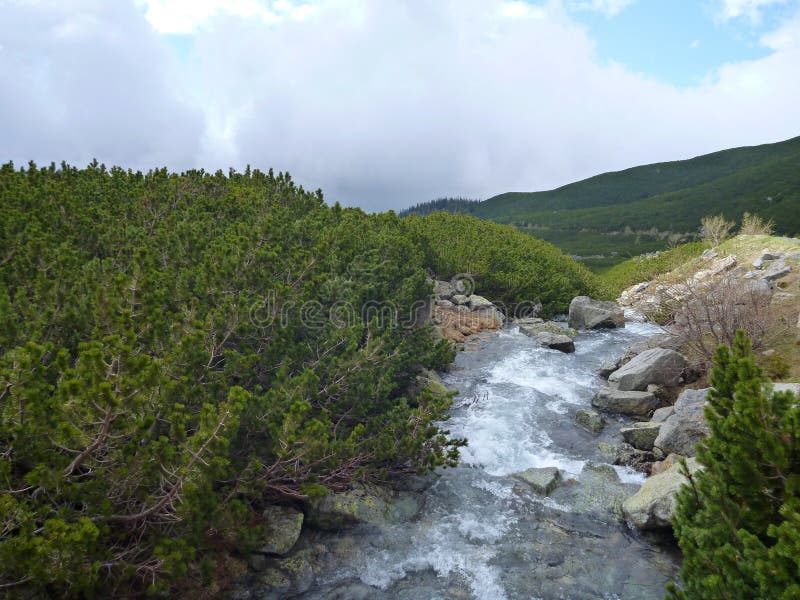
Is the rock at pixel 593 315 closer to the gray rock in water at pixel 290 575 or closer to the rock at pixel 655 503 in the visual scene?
the rock at pixel 655 503

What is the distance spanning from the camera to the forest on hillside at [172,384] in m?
4.59

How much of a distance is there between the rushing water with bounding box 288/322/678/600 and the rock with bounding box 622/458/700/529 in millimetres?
274

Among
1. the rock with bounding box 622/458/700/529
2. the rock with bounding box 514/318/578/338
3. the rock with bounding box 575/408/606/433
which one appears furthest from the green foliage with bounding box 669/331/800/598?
the rock with bounding box 514/318/578/338

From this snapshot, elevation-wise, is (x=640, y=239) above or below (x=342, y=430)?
above

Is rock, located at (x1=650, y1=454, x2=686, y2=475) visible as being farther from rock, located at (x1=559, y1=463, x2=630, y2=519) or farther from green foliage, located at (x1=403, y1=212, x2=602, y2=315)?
green foliage, located at (x1=403, y1=212, x2=602, y2=315)

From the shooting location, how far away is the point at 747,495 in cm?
415

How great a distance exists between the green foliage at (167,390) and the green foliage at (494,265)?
12.3 meters

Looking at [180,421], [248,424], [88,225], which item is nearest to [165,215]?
[88,225]

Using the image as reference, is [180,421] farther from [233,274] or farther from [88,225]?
[88,225]

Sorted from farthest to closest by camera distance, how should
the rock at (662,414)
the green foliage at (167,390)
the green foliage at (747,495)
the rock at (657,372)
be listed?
1. the rock at (657,372)
2. the rock at (662,414)
3. the green foliage at (167,390)
4. the green foliage at (747,495)

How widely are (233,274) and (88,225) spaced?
4.26 meters

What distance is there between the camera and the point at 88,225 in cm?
1033

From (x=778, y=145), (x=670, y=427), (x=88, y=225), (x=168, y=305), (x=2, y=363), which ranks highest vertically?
(x=778, y=145)

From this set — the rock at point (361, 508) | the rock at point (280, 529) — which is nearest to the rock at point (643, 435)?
the rock at point (361, 508)
